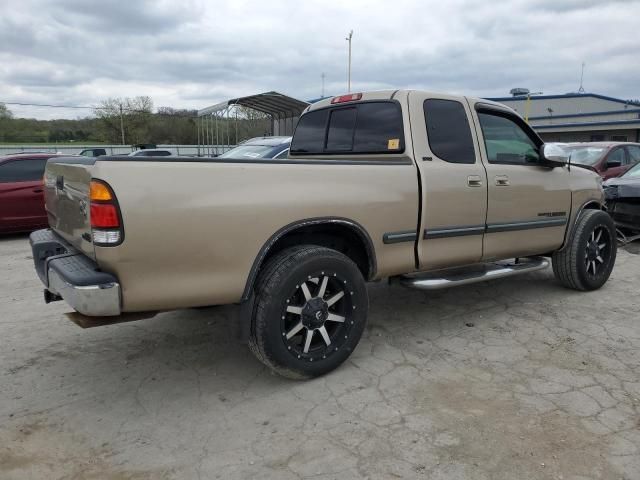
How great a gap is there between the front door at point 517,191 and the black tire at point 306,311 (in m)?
1.48

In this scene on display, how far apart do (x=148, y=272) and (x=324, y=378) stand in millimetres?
1375

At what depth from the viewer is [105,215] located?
257cm

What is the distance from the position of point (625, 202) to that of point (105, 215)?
→ 7466mm

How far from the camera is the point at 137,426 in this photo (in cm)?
285

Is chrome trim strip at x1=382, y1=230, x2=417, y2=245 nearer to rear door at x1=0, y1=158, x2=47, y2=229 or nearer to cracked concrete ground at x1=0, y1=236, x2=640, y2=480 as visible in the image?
cracked concrete ground at x1=0, y1=236, x2=640, y2=480

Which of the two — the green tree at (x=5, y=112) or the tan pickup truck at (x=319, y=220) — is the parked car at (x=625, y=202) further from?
the green tree at (x=5, y=112)

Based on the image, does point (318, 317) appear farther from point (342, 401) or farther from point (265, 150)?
point (265, 150)

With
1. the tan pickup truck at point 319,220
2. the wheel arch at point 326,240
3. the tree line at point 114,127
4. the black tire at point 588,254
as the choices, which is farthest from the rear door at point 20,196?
the tree line at point 114,127

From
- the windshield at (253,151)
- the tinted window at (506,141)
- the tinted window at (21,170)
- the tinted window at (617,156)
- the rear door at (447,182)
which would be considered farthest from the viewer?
the tinted window at (617,156)

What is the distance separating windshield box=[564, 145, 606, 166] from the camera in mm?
10562

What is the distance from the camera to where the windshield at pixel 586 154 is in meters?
10.6

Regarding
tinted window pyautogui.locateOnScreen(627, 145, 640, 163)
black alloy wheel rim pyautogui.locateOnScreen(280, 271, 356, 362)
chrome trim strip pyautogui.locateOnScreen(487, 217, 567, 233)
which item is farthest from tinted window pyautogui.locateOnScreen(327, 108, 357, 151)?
tinted window pyautogui.locateOnScreen(627, 145, 640, 163)

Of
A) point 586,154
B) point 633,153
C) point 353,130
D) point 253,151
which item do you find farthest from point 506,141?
point 633,153

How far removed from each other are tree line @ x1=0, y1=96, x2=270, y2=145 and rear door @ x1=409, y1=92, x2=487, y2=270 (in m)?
42.3
